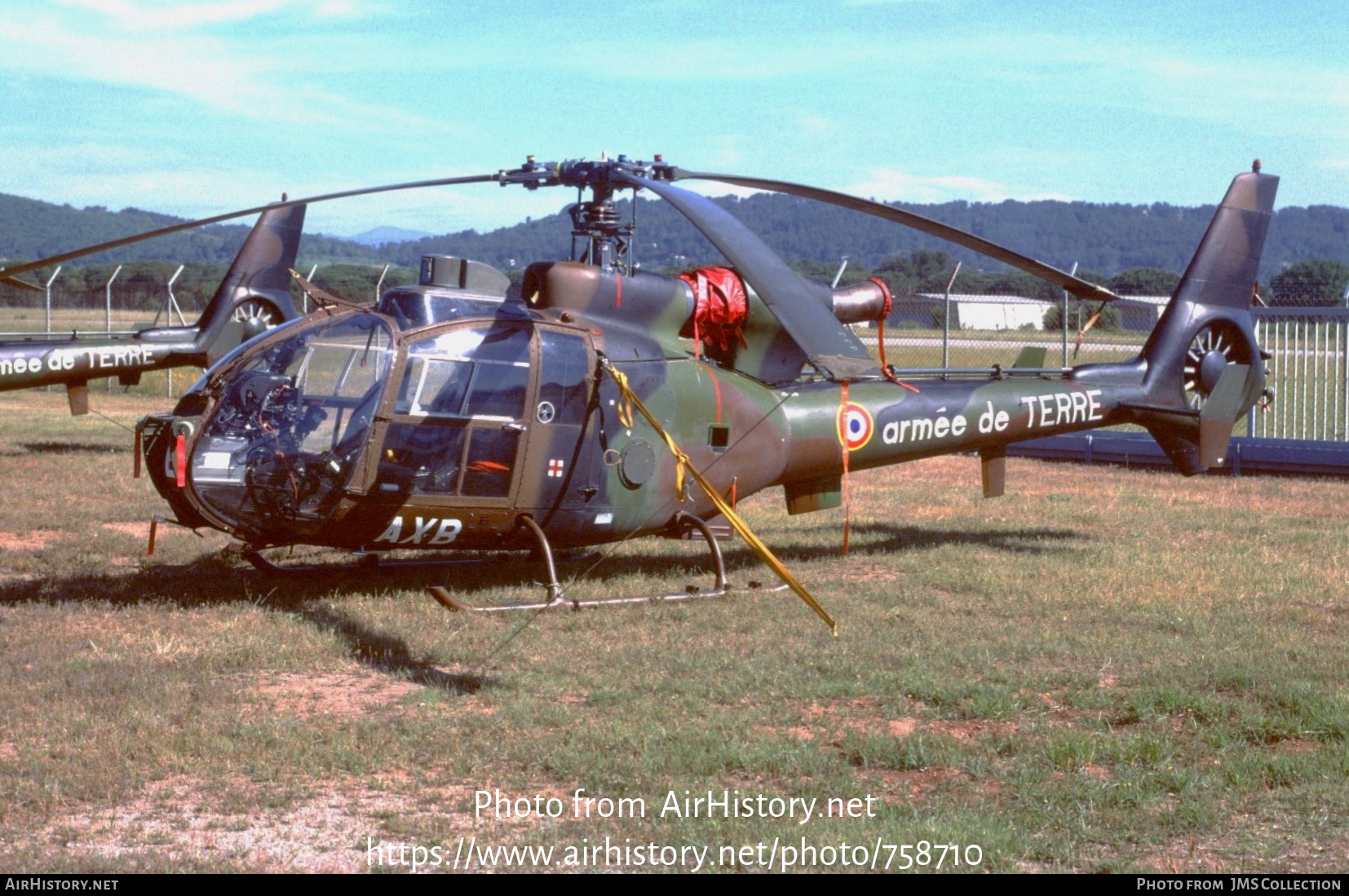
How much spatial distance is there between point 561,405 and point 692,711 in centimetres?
291

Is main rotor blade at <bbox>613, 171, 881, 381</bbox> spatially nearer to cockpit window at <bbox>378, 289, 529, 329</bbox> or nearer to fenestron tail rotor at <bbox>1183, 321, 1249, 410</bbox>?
cockpit window at <bbox>378, 289, 529, 329</bbox>

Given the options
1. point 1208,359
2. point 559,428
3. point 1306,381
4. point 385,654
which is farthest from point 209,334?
point 1306,381

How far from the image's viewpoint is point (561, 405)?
9297mm

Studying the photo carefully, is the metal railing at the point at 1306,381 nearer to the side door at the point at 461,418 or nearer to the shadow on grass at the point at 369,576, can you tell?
the shadow on grass at the point at 369,576

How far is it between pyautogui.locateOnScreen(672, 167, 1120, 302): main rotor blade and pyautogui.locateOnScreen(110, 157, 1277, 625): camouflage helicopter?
0.03m

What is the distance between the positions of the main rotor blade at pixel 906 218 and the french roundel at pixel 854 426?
8.19 feet

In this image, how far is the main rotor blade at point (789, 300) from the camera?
7316mm

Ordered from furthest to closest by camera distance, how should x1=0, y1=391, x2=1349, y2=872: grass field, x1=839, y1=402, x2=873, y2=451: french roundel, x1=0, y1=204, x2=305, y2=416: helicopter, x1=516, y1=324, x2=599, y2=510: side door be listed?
x1=0, y1=204, x2=305, y2=416: helicopter
x1=839, y1=402, x2=873, y2=451: french roundel
x1=516, y1=324, x2=599, y2=510: side door
x1=0, y1=391, x2=1349, y2=872: grass field

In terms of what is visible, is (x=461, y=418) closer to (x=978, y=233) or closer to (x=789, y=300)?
(x=789, y=300)

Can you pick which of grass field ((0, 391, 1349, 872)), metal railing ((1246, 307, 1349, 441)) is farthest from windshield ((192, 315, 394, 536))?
metal railing ((1246, 307, 1349, 441))

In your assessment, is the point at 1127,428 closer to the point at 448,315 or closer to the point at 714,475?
the point at 714,475

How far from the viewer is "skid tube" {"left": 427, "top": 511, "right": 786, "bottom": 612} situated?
8469 millimetres

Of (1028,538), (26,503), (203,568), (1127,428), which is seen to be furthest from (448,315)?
(1127,428)

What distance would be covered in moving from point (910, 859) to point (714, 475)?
5.39 m
